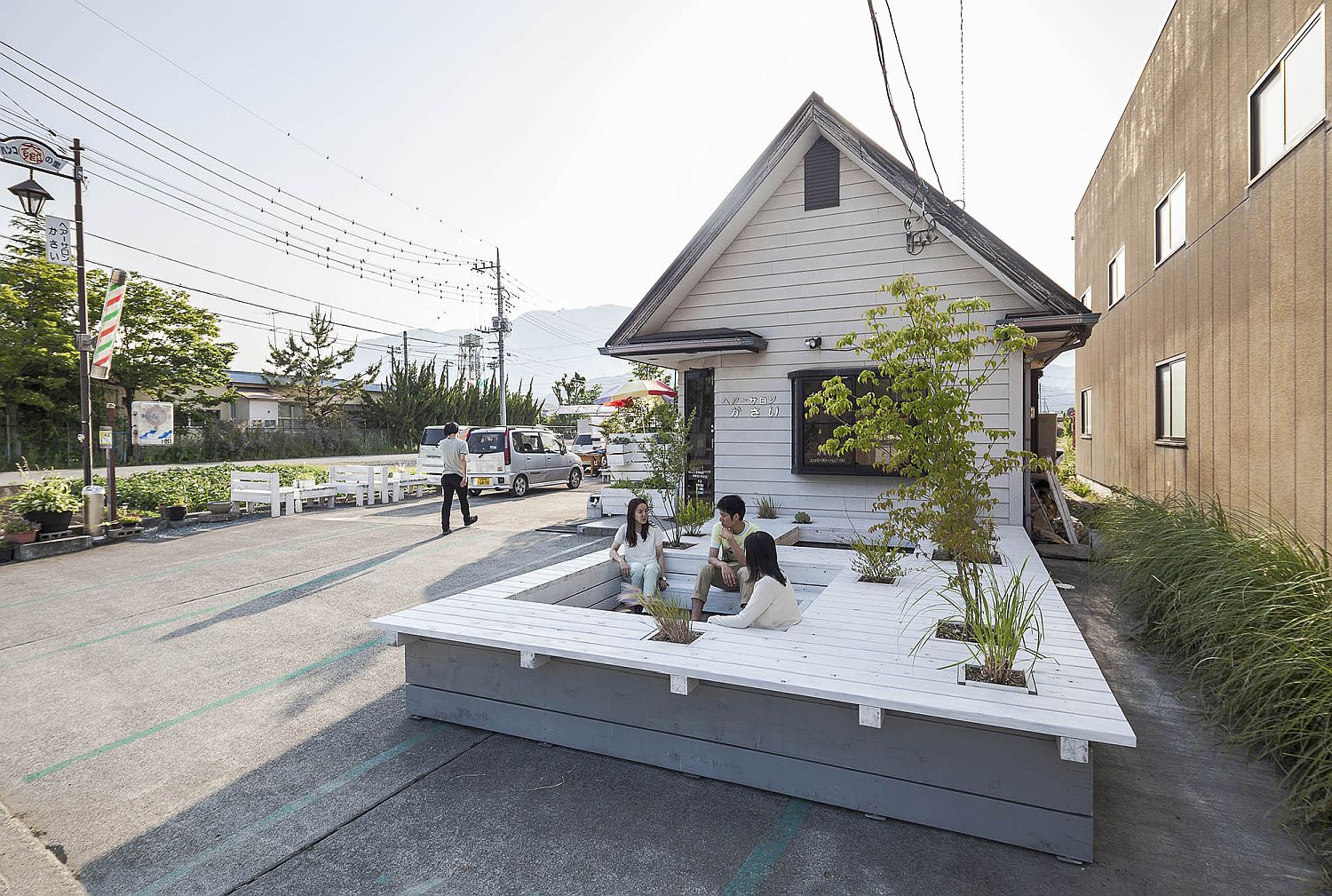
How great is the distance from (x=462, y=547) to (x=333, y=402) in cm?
3495

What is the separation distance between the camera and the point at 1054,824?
281cm

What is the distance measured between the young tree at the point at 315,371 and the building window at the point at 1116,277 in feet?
122

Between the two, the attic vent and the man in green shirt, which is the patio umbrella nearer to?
the attic vent

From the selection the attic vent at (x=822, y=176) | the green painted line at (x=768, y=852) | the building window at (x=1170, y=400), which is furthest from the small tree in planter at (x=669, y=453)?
the building window at (x=1170, y=400)

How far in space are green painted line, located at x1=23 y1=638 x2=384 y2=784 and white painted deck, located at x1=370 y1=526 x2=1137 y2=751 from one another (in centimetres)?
130

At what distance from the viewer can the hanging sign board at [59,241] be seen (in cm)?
1034

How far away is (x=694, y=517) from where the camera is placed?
8.29 metres

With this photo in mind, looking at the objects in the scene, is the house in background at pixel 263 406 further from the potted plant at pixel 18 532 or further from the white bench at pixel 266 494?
the potted plant at pixel 18 532

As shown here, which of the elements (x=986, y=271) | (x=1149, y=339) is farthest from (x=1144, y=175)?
(x=986, y=271)

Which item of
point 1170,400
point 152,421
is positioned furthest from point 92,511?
point 1170,400

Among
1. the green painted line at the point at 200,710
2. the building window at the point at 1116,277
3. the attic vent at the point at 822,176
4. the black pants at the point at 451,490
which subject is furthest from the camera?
the building window at the point at 1116,277

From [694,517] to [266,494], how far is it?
1010 cm

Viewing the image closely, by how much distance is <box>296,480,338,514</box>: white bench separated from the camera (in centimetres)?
1429

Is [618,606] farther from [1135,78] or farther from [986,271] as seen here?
[1135,78]
